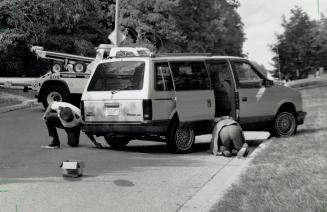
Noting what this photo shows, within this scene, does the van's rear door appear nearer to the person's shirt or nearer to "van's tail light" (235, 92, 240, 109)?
the person's shirt

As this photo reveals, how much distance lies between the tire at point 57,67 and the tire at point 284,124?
1144cm

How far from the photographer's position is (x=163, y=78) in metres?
13.4

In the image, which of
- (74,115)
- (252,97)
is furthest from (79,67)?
(252,97)

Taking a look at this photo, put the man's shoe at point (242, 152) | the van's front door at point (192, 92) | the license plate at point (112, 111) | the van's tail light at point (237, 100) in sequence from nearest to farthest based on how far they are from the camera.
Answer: the man's shoe at point (242, 152)
the license plate at point (112, 111)
the van's front door at point (192, 92)
the van's tail light at point (237, 100)

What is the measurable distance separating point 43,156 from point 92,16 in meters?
36.8

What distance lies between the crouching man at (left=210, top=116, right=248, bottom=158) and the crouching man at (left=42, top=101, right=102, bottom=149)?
8.85 feet

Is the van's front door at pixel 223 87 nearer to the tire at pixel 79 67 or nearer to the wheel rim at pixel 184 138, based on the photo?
the wheel rim at pixel 184 138

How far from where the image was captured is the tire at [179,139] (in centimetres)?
1327

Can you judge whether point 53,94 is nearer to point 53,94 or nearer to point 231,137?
point 53,94

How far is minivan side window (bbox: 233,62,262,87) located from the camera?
14.7 metres

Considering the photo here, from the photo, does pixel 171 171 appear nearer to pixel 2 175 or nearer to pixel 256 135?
pixel 2 175

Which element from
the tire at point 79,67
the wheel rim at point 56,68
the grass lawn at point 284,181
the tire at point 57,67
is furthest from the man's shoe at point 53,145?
the tire at point 79,67

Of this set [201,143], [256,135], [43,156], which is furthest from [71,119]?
[256,135]

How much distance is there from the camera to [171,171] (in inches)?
422
